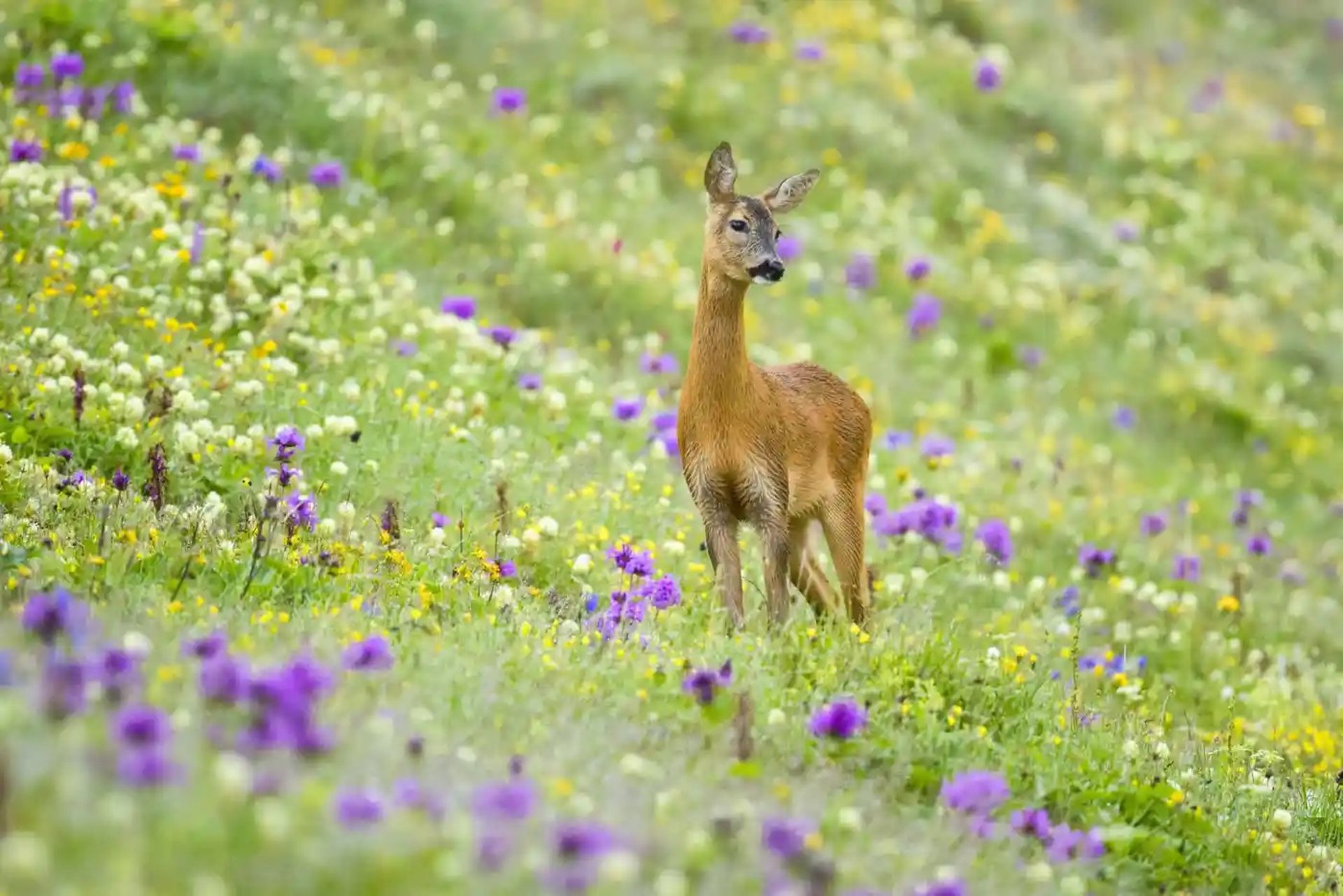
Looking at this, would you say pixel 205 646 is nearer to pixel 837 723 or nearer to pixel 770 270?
pixel 837 723

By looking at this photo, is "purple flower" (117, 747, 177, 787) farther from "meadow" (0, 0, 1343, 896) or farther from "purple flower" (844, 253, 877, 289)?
"purple flower" (844, 253, 877, 289)

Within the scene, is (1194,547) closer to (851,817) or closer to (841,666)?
(841,666)

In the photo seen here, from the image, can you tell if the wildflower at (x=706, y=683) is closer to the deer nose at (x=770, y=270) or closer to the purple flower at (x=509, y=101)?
the deer nose at (x=770, y=270)

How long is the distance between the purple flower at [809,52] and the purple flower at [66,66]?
8649mm

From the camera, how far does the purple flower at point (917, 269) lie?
584 inches

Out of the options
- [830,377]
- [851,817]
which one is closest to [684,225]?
[830,377]

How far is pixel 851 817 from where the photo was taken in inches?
191

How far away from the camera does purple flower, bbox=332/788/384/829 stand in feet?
11.6

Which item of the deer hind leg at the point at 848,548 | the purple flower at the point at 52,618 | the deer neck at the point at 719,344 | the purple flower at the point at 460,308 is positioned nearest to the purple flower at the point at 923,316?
the purple flower at the point at 460,308

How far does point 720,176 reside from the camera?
7.81 m

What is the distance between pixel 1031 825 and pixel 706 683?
1162mm

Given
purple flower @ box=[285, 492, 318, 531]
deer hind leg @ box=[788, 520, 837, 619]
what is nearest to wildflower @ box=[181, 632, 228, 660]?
purple flower @ box=[285, 492, 318, 531]

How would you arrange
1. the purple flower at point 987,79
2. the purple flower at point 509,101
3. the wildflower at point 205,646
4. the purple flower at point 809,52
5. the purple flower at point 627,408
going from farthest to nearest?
1. the purple flower at point 987,79
2. the purple flower at point 809,52
3. the purple flower at point 509,101
4. the purple flower at point 627,408
5. the wildflower at point 205,646

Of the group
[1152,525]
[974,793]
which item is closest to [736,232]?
[974,793]
